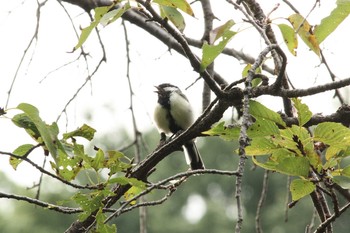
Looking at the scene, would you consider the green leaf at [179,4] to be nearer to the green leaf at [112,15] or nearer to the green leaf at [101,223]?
the green leaf at [112,15]

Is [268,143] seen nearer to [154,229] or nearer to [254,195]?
[154,229]

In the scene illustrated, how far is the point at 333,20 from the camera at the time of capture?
1849 millimetres

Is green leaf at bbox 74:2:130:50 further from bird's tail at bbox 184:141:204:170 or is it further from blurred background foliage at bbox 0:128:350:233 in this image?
blurred background foliage at bbox 0:128:350:233

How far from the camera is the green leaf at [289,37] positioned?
204cm

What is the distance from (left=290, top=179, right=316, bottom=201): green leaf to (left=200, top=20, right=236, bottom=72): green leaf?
47 centimetres

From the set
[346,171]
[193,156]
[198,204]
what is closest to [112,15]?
[346,171]

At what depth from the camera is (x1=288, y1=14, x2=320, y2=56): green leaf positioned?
1995 millimetres

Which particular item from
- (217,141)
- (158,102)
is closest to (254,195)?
(217,141)

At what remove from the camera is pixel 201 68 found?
6.88 ft

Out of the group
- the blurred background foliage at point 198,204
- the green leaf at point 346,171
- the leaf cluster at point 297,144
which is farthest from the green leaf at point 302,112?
the blurred background foliage at point 198,204

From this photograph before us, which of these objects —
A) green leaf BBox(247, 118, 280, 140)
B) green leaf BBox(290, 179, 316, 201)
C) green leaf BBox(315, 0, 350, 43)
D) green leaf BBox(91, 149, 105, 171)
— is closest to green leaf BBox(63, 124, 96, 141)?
green leaf BBox(91, 149, 105, 171)

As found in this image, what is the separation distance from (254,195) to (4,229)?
42.8ft

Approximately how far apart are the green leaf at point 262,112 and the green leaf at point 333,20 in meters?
0.27

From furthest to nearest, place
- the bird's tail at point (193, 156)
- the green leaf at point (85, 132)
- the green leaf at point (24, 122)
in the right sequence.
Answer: the bird's tail at point (193, 156) < the green leaf at point (85, 132) < the green leaf at point (24, 122)
